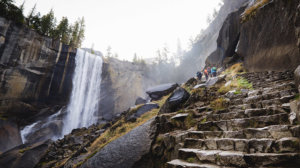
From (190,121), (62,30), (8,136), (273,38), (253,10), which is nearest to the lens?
(190,121)

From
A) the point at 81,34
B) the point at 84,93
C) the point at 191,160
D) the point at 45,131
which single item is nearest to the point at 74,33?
the point at 81,34

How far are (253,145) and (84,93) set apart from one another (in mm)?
32855

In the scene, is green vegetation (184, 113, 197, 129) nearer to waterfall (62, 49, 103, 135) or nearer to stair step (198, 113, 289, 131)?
stair step (198, 113, 289, 131)

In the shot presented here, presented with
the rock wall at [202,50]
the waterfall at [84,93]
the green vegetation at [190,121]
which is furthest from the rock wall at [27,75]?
the rock wall at [202,50]

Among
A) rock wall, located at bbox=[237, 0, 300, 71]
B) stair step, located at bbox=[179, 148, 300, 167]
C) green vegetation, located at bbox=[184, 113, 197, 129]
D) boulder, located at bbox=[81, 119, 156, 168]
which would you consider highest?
rock wall, located at bbox=[237, 0, 300, 71]

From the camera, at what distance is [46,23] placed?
31297 mm

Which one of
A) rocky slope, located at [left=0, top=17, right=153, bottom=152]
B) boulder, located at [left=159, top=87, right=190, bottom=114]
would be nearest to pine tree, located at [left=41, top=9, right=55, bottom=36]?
rocky slope, located at [left=0, top=17, right=153, bottom=152]

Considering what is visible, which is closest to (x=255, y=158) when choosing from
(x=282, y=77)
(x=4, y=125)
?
(x=282, y=77)

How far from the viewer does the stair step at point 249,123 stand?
3152 mm

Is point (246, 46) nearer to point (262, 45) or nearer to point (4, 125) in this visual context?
point (262, 45)

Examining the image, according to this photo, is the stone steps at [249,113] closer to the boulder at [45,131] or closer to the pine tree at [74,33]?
the boulder at [45,131]

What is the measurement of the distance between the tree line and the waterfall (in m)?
5.80

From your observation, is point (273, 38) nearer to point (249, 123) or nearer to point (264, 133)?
point (249, 123)

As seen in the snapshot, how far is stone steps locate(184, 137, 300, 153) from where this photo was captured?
7.60 ft
